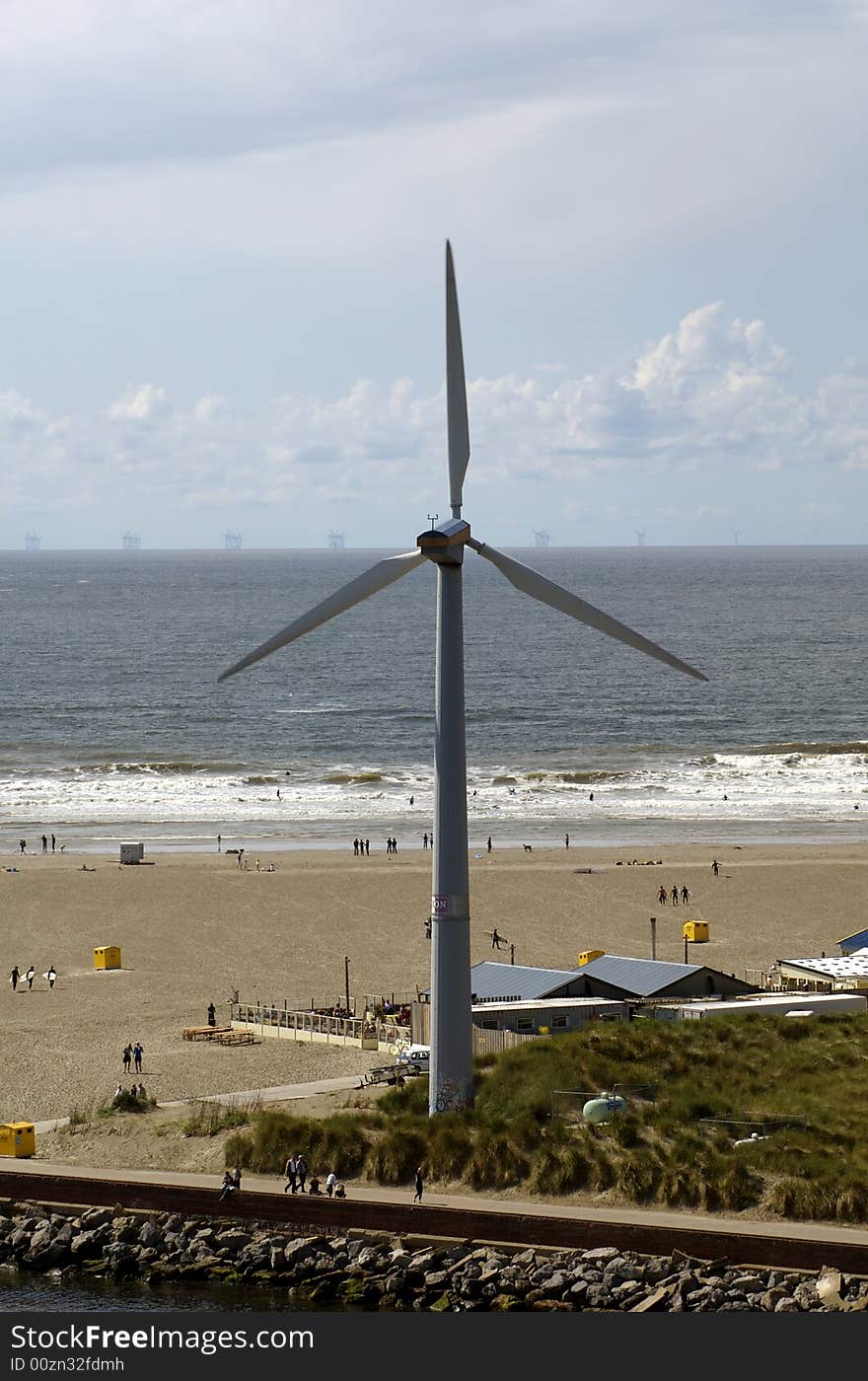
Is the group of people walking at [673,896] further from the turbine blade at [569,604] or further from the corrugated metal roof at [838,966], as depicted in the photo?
the turbine blade at [569,604]

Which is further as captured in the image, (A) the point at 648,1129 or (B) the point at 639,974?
(B) the point at 639,974

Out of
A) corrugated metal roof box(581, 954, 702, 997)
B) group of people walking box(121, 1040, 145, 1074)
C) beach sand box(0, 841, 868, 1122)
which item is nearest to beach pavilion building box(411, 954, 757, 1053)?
corrugated metal roof box(581, 954, 702, 997)

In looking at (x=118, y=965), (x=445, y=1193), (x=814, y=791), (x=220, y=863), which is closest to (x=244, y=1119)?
(x=445, y=1193)

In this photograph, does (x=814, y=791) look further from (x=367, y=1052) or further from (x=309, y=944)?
Result: (x=367, y=1052)

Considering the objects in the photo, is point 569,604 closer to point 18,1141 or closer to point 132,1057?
point 18,1141

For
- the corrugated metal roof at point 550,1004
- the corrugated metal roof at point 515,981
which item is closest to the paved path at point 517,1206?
the corrugated metal roof at point 550,1004

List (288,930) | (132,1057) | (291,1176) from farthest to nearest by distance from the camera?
(288,930)
(132,1057)
(291,1176)

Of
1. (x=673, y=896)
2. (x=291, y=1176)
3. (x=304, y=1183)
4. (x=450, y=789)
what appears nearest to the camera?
(x=291, y=1176)

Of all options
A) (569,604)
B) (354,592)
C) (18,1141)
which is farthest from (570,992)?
(18,1141)
